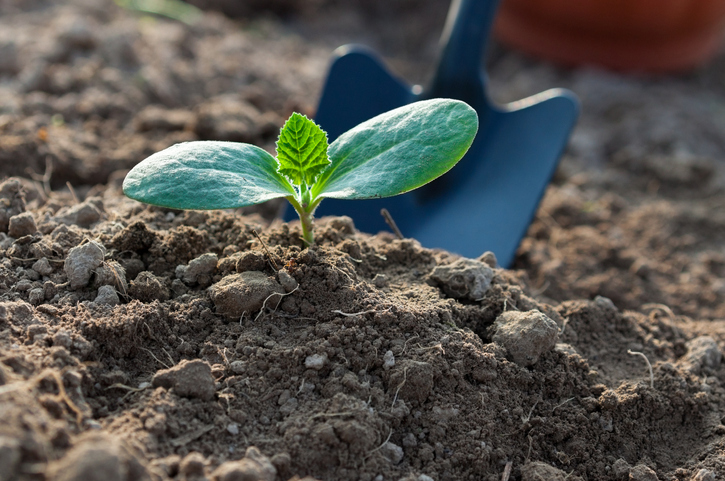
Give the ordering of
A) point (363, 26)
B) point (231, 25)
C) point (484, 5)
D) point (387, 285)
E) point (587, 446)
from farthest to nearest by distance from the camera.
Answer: point (363, 26), point (231, 25), point (484, 5), point (387, 285), point (587, 446)

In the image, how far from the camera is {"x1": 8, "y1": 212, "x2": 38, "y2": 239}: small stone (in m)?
1.31

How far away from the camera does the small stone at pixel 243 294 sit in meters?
1.18

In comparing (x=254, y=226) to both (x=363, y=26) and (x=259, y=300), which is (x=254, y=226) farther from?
(x=363, y=26)

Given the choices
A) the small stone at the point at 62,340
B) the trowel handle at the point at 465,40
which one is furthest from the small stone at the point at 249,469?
the trowel handle at the point at 465,40

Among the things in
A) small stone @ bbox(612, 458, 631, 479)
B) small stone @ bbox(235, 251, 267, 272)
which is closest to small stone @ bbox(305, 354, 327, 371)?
small stone @ bbox(235, 251, 267, 272)

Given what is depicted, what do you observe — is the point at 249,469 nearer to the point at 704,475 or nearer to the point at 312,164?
the point at 312,164

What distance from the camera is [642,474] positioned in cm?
112

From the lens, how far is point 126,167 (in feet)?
6.37

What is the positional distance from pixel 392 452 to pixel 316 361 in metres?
0.21

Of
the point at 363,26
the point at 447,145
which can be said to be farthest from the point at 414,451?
the point at 363,26

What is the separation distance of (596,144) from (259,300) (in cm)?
203

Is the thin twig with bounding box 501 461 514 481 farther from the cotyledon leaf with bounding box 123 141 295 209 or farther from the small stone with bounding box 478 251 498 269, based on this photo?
the cotyledon leaf with bounding box 123 141 295 209

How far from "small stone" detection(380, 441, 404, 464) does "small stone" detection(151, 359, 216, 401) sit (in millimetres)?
305

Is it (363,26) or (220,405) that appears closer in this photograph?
(220,405)
